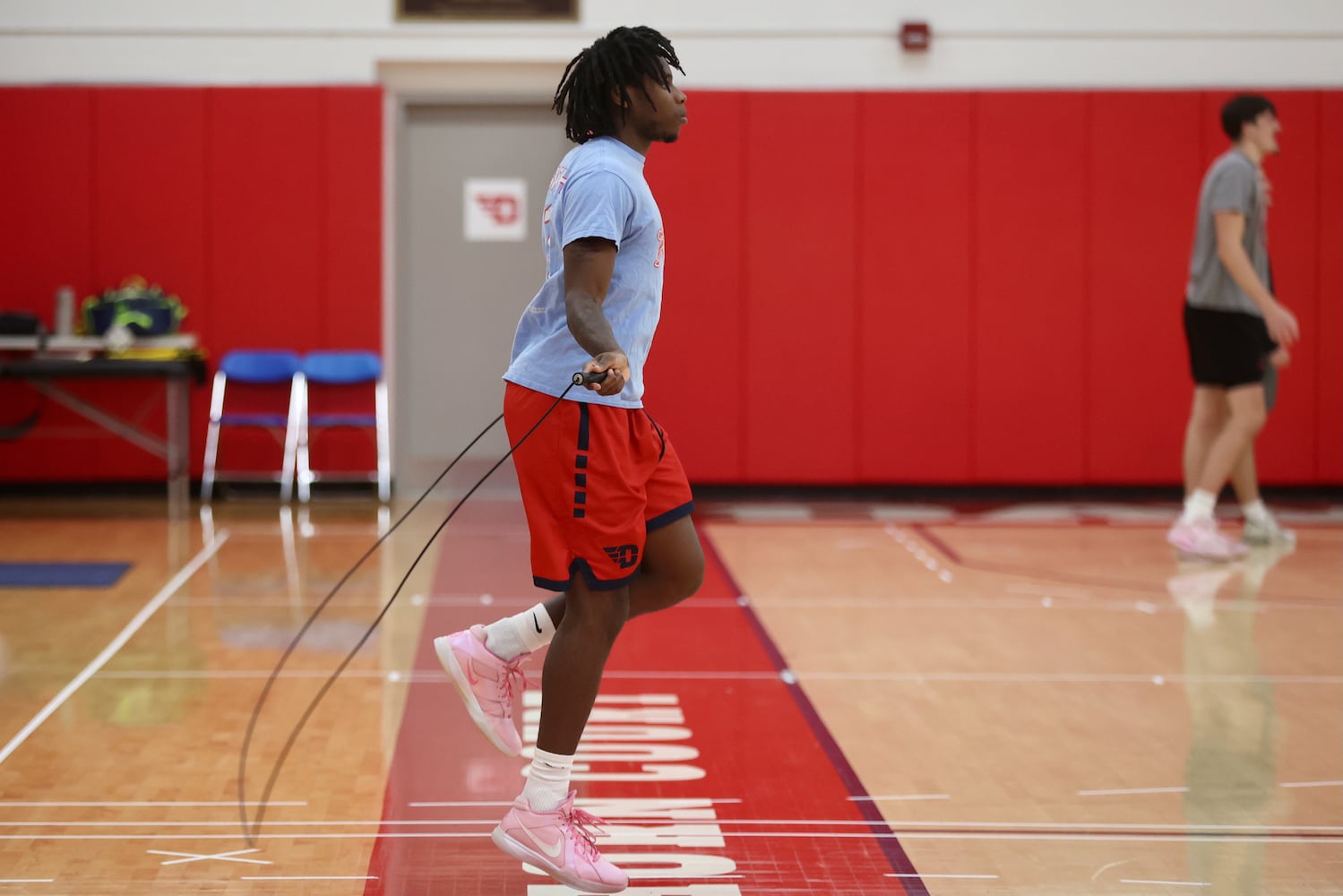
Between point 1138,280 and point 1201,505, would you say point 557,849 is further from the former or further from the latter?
point 1138,280

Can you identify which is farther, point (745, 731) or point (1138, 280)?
point (1138, 280)

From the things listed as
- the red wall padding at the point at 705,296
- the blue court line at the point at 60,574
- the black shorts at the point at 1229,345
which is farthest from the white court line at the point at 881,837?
the red wall padding at the point at 705,296

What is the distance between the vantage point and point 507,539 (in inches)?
253

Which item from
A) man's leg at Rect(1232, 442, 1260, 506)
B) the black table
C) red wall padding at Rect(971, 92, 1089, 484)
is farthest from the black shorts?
the black table

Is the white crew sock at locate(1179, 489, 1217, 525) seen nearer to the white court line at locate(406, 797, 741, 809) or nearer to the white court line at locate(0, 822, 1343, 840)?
the white court line at locate(0, 822, 1343, 840)

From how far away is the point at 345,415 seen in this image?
26.3 ft

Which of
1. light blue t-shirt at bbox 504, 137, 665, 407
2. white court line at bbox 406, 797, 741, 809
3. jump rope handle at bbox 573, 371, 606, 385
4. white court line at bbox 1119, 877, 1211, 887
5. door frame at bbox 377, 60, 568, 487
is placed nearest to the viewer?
jump rope handle at bbox 573, 371, 606, 385

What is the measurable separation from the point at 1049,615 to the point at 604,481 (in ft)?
9.30

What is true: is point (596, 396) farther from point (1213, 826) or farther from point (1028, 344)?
point (1028, 344)

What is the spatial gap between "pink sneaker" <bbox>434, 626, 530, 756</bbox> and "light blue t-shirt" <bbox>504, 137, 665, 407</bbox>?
0.49 metres

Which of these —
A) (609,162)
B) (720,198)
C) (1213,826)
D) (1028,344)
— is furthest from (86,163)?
(1213,826)

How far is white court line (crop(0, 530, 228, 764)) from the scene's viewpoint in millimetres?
3301

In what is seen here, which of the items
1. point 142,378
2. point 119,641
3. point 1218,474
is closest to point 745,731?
point 119,641

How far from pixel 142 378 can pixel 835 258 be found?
3.78 meters
